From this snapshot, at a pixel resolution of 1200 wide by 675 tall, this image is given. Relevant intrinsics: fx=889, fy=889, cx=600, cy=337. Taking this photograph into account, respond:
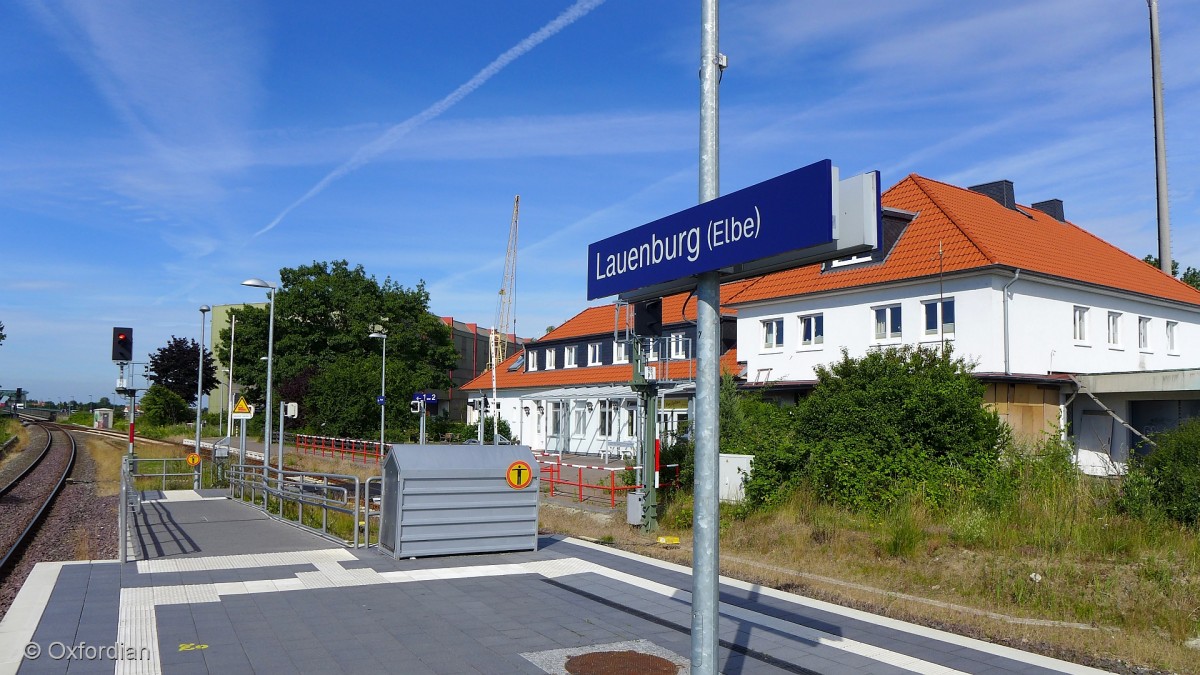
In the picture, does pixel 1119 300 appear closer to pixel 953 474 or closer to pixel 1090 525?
pixel 953 474

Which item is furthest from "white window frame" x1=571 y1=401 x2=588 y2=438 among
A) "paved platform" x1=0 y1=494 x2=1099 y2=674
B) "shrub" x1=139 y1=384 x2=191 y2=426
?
"shrub" x1=139 y1=384 x2=191 y2=426

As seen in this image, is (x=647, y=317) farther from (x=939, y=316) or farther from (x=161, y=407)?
(x=161, y=407)

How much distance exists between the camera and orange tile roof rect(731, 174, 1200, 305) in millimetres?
25766

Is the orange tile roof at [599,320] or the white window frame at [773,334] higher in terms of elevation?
the orange tile roof at [599,320]

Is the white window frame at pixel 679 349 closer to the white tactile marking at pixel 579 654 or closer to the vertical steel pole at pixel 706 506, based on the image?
the white tactile marking at pixel 579 654

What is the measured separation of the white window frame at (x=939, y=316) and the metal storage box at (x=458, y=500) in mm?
16568

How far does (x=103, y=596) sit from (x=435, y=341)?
59.4 meters

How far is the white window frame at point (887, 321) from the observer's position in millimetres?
26766

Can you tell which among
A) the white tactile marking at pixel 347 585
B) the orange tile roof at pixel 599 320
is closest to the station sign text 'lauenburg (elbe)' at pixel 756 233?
the white tactile marking at pixel 347 585

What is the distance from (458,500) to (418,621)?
3.57 m

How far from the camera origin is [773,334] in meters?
31.4

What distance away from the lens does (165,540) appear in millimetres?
13336

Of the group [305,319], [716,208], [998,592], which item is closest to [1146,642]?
[998,592]

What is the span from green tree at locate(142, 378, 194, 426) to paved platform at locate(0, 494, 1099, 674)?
224ft
